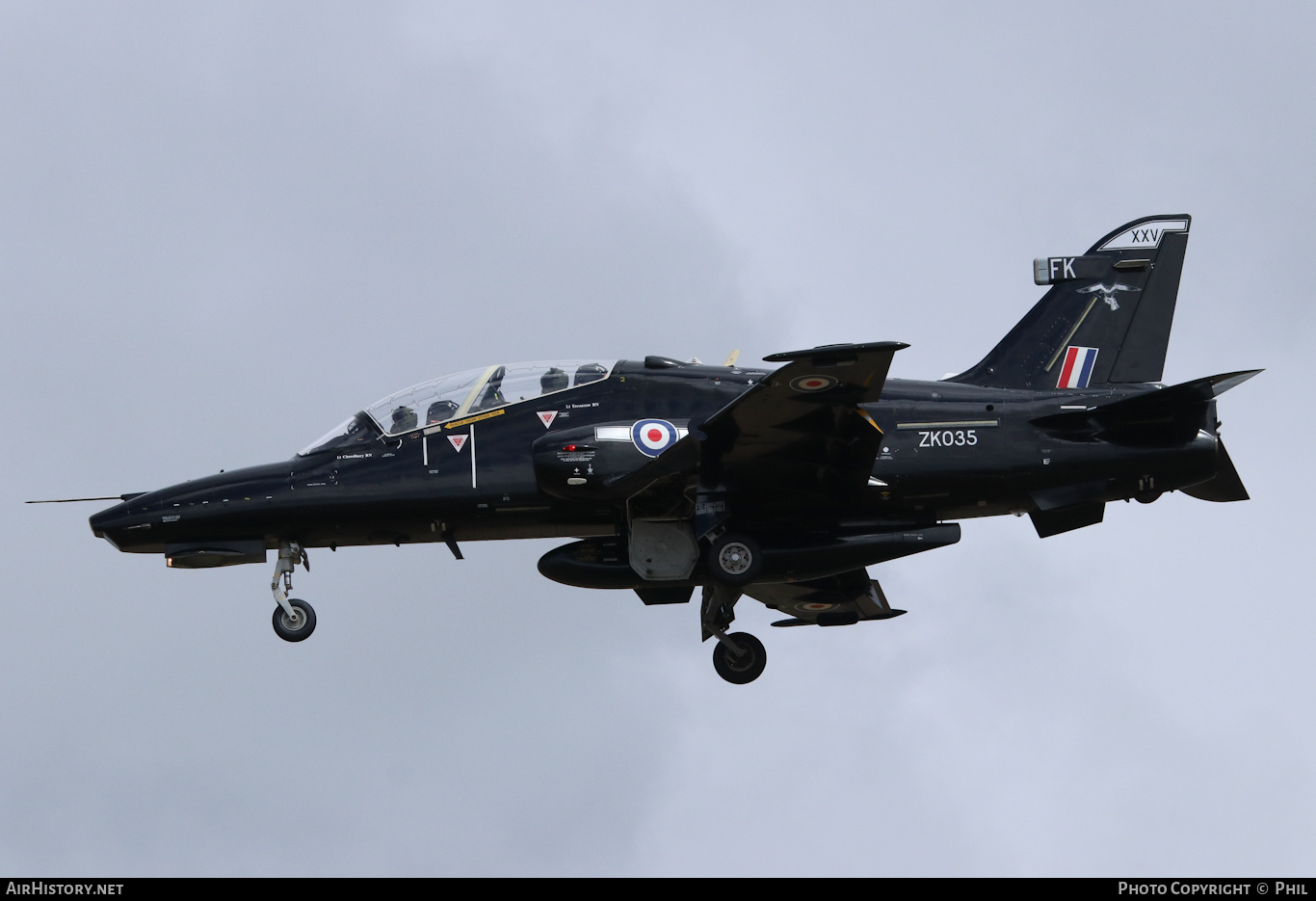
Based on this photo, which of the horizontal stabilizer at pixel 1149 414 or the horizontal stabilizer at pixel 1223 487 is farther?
the horizontal stabilizer at pixel 1223 487

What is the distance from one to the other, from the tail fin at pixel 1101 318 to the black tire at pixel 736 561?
17.0 feet

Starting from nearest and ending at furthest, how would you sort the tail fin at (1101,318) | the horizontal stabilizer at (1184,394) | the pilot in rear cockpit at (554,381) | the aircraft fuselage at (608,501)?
the horizontal stabilizer at (1184,394) → the aircraft fuselage at (608,501) → the pilot in rear cockpit at (554,381) → the tail fin at (1101,318)

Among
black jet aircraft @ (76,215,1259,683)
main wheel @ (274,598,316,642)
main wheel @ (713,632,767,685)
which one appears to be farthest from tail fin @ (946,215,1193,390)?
main wheel @ (274,598,316,642)

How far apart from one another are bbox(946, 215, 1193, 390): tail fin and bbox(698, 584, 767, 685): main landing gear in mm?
5457

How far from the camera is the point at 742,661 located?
2992 centimetres

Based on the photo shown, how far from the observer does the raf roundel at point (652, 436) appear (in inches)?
1004

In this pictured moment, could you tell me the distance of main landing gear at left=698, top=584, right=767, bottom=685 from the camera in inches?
1172

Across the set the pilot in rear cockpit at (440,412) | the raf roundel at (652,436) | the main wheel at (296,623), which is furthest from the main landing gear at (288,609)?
the raf roundel at (652,436)

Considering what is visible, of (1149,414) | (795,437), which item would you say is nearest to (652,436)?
(795,437)

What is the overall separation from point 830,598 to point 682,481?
17.0 ft

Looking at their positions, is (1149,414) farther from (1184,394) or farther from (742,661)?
(742,661)

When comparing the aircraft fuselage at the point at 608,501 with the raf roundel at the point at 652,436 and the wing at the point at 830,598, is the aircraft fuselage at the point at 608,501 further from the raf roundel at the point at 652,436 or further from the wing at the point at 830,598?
the wing at the point at 830,598
